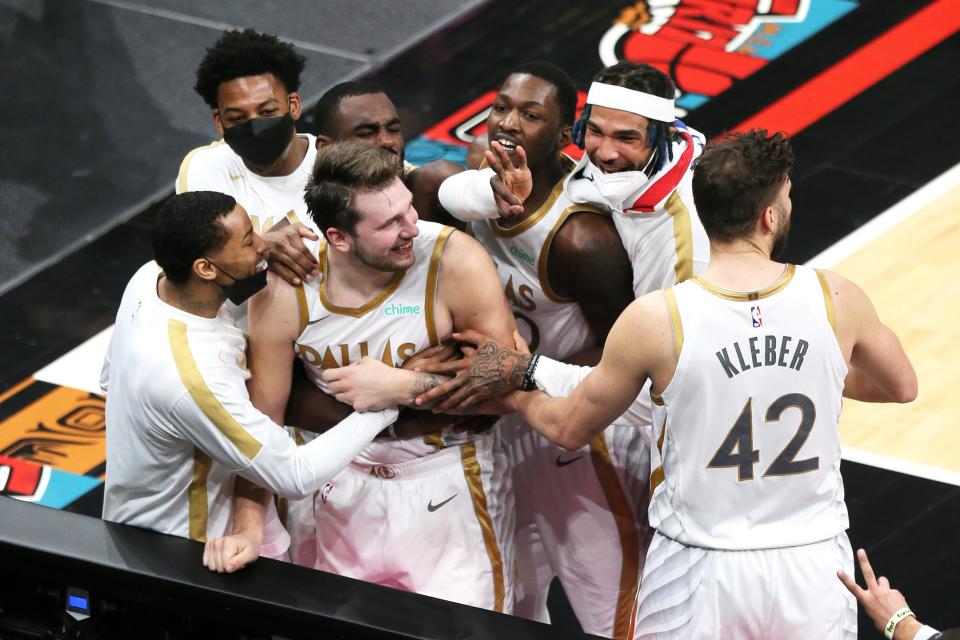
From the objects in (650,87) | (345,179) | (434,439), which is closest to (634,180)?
(650,87)

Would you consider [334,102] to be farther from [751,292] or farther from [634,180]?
[751,292]

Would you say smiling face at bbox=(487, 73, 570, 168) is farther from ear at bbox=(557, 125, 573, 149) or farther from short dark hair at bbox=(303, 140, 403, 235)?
short dark hair at bbox=(303, 140, 403, 235)

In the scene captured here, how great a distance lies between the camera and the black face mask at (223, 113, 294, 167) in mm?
4316

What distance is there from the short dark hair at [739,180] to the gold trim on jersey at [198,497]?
150 cm

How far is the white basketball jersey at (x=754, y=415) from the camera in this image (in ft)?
10.3

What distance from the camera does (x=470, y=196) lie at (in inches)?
150

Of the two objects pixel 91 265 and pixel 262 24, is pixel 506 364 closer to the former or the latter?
pixel 91 265

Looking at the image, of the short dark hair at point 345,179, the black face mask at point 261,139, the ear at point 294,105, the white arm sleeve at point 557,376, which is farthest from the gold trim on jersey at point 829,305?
the ear at point 294,105

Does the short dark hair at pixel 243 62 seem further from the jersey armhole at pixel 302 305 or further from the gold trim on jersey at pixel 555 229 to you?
the gold trim on jersey at pixel 555 229

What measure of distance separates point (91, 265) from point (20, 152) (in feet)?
3.84

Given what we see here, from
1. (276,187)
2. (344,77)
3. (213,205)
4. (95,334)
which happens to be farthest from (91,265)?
(213,205)

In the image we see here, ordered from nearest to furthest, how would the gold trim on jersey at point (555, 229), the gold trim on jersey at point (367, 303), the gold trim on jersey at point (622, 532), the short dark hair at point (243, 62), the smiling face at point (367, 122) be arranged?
the gold trim on jersey at point (367, 303)
the gold trim on jersey at point (555, 229)
the gold trim on jersey at point (622, 532)
the smiling face at point (367, 122)
the short dark hair at point (243, 62)

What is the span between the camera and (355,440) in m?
3.67

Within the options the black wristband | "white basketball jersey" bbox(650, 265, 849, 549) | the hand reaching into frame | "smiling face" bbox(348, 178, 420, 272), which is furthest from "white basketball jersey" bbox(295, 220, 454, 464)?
the hand reaching into frame
